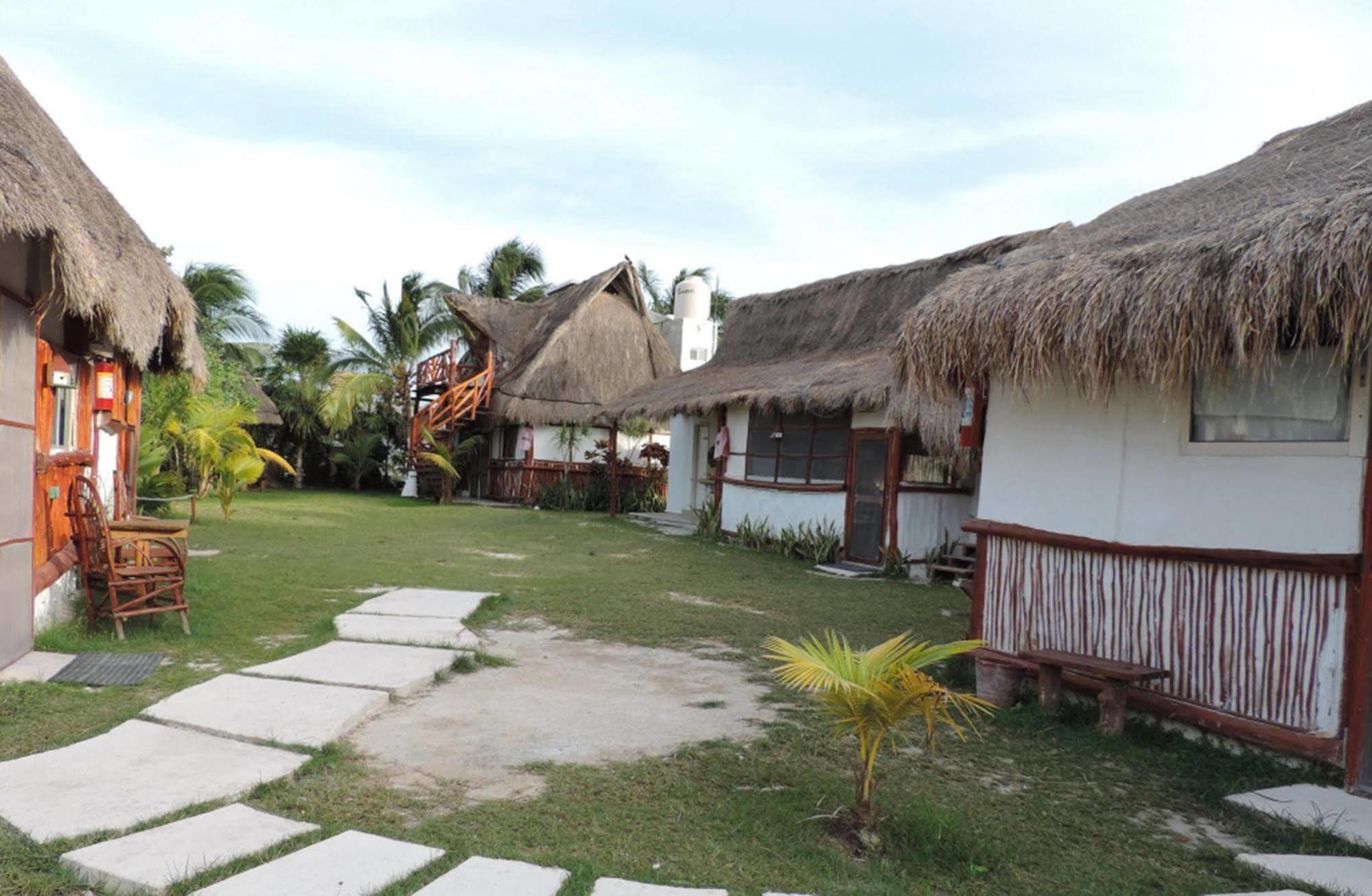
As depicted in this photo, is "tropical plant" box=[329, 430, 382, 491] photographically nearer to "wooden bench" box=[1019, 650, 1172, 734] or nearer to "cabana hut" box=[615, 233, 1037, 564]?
"cabana hut" box=[615, 233, 1037, 564]

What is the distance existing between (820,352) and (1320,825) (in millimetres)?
11675

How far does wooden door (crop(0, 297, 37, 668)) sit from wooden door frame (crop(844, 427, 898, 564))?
8737 millimetres

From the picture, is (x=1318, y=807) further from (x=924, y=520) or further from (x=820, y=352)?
(x=820, y=352)

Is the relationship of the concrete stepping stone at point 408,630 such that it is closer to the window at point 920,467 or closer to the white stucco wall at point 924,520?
the white stucco wall at point 924,520

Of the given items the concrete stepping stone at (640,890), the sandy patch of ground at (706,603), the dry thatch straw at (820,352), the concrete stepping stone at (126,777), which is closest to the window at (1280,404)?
the concrete stepping stone at (640,890)

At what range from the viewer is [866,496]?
12.2m

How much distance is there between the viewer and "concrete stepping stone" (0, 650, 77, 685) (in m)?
4.92

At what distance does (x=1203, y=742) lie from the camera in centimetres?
475

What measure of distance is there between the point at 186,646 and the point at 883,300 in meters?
11.0

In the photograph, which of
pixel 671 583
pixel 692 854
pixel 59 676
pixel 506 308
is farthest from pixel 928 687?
pixel 506 308

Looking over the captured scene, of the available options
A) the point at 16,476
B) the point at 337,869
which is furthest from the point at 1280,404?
the point at 16,476

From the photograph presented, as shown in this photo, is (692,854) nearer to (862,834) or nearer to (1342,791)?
(862,834)

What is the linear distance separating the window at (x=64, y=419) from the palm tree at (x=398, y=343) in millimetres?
15755

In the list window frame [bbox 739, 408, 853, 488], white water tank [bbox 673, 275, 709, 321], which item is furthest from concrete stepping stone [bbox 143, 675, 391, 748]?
white water tank [bbox 673, 275, 709, 321]
